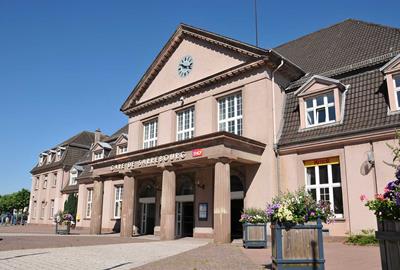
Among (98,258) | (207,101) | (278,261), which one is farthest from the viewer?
(207,101)

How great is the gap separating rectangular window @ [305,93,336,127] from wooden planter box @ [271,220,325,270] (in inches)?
427

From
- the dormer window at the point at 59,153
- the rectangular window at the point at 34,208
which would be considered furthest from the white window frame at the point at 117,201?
the rectangular window at the point at 34,208

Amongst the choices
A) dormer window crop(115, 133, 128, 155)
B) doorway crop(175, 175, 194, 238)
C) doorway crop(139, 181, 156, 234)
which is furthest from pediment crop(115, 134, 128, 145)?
doorway crop(175, 175, 194, 238)

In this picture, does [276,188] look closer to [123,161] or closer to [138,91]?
[123,161]

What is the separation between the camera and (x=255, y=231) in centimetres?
1449

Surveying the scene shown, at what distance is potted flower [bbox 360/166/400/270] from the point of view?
4.97 m

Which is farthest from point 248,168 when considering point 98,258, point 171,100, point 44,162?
point 44,162

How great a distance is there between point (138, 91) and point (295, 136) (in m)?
13.3

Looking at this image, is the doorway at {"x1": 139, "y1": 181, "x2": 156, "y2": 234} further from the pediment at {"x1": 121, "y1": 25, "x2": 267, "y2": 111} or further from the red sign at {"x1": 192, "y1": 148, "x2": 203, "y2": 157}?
the red sign at {"x1": 192, "y1": 148, "x2": 203, "y2": 157}

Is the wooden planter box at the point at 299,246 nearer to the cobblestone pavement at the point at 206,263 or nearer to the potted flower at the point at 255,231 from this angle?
the cobblestone pavement at the point at 206,263

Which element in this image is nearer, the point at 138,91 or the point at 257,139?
the point at 257,139

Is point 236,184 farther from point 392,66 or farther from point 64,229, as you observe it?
point 64,229

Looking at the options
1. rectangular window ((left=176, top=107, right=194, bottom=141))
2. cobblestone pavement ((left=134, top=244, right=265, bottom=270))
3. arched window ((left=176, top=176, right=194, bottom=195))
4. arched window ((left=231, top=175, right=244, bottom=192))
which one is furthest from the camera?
rectangular window ((left=176, top=107, right=194, bottom=141))

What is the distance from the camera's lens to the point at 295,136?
18.2 metres
